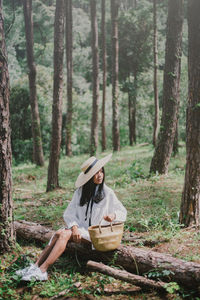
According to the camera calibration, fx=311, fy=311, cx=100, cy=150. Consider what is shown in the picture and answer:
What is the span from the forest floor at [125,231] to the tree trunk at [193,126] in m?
0.37

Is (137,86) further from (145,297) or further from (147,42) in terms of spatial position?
(145,297)

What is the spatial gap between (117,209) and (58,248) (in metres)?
1.01

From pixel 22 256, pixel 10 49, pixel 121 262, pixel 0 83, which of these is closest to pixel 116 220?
pixel 121 262

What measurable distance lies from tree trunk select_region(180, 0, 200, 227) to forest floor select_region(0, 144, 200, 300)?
0.37 meters

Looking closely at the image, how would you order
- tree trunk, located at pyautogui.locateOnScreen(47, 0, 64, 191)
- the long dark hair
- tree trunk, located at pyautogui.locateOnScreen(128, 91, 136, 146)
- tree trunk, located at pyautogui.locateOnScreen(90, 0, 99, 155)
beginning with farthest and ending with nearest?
tree trunk, located at pyautogui.locateOnScreen(128, 91, 136, 146), tree trunk, located at pyautogui.locateOnScreen(90, 0, 99, 155), tree trunk, located at pyautogui.locateOnScreen(47, 0, 64, 191), the long dark hair

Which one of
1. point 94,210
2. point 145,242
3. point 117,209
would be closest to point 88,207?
point 94,210

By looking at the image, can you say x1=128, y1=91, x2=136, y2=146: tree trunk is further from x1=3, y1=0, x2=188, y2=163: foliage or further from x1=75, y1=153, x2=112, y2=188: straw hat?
x1=75, y1=153, x2=112, y2=188: straw hat

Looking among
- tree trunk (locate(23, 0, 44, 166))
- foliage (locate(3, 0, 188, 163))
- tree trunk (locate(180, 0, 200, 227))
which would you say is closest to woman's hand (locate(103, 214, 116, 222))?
tree trunk (locate(180, 0, 200, 227))

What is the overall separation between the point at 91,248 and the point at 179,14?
281 inches

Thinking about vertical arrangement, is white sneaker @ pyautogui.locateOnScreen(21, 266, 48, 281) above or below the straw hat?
below

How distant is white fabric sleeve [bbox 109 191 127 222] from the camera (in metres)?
4.43

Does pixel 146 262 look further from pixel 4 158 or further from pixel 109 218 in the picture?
pixel 4 158

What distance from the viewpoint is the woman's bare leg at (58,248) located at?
4.16m

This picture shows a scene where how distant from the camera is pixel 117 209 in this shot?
15.1ft
